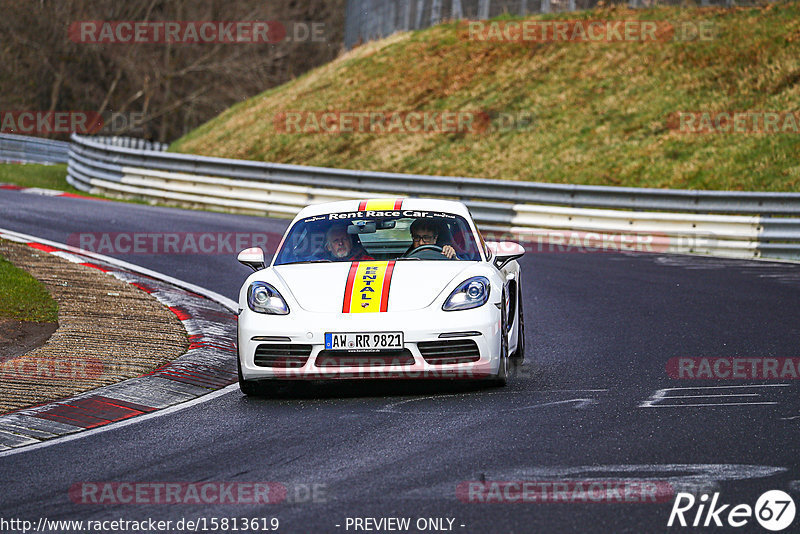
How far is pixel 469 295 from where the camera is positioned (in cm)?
806

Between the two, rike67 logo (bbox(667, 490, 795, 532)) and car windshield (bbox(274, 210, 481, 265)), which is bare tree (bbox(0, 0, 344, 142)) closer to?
car windshield (bbox(274, 210, 481, 265))

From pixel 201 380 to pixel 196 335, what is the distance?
1.68 m

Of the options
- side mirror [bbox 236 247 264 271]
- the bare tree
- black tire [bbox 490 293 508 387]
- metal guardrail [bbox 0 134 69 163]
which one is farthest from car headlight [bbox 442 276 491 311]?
the bare tree

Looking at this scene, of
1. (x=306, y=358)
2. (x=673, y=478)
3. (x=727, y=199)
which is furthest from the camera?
(x=727, y=199)

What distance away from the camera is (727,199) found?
18.7 meters

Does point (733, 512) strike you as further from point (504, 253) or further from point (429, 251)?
point (429, 251)

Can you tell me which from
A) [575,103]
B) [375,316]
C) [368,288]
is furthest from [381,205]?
[575,103]

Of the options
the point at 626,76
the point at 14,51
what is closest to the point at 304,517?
the point at 626,76

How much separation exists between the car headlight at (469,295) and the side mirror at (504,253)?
2.17 feet

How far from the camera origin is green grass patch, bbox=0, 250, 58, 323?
1073cm

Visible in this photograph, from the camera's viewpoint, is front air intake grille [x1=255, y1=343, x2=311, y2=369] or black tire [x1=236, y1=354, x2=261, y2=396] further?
black tire [x1=236, y1=354, x2=261, y2=396]

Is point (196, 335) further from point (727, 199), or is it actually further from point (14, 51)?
point (14, 51)

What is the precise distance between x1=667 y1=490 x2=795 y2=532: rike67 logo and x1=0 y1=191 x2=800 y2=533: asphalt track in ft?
0.20

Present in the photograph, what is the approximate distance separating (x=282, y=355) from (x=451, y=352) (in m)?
1.11
